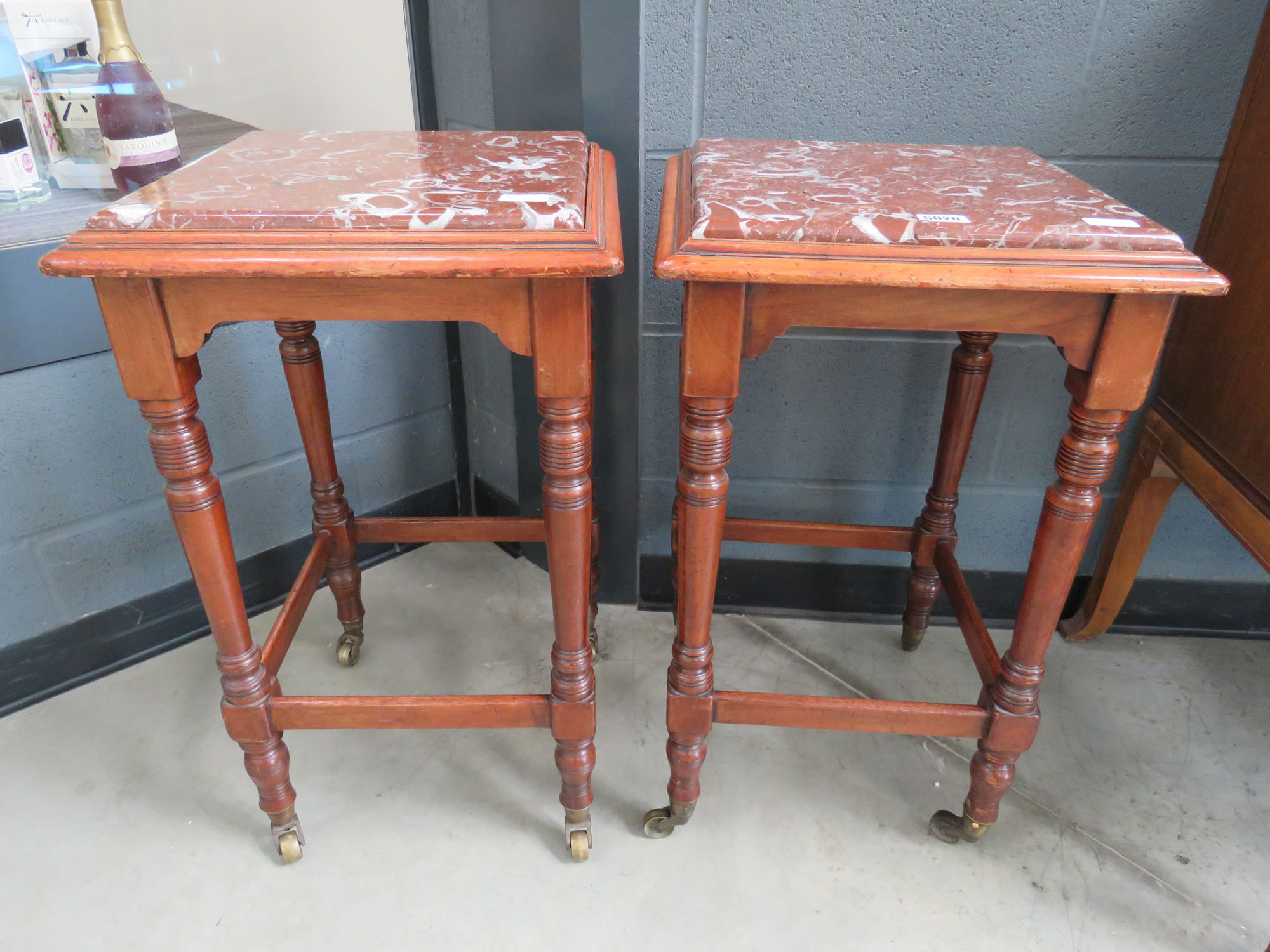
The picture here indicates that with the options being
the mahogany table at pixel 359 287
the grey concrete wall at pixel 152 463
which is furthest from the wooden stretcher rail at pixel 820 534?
Answer: the grey concrete wall at pixel 152 463

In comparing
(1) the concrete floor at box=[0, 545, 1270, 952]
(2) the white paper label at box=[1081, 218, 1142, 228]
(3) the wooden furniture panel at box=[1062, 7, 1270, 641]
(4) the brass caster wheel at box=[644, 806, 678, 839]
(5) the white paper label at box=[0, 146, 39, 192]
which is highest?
(2) the white paper label at box=[1081, 218, 1142, 228]

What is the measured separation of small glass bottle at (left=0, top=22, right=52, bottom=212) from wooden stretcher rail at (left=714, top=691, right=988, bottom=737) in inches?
53.6

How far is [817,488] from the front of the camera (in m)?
1.69

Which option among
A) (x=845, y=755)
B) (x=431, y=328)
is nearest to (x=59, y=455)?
(x=431, y=328)

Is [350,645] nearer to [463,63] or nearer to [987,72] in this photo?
[463,63]

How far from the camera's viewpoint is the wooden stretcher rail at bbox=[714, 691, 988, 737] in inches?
47.1

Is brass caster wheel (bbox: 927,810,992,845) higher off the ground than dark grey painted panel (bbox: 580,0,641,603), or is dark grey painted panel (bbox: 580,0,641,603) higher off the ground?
dark grey painted panel (bbox: 580,0,641,603)

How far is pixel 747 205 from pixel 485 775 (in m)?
0.95

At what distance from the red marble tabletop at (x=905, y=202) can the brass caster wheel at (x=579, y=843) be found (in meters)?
0.84

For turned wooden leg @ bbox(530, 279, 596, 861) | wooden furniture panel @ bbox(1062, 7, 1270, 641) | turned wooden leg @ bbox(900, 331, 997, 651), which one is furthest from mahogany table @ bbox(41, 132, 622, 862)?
wooden furniture panel @ bbox(1062, 7, 1270, 641)

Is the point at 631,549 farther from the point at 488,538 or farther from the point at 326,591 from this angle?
the point at 326,591

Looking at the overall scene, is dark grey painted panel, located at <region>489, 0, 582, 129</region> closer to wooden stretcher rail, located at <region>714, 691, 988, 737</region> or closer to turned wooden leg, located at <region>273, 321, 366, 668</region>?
turned wooden leg, located at <region>273, 321, 366, 668</region>

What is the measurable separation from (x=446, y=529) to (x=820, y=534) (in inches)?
25.6

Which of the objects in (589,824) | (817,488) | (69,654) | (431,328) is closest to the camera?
(589,824)
